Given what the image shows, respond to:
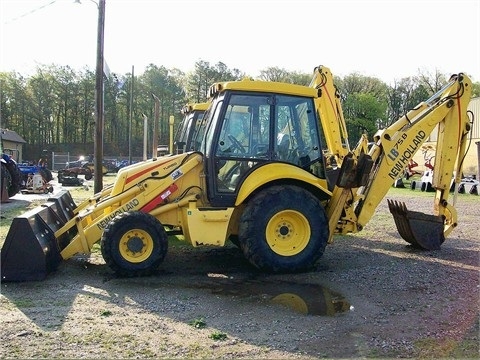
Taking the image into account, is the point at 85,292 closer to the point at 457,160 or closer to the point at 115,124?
the point at 457,160

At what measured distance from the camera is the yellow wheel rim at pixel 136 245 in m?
6.96

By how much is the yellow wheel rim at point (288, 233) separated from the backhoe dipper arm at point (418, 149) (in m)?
1.27

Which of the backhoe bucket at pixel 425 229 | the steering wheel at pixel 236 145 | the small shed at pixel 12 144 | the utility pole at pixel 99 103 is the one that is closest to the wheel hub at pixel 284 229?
the steering wheel at pixel 236 145

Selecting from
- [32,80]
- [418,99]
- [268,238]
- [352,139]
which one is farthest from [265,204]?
[32,80]

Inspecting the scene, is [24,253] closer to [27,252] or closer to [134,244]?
[27,252]

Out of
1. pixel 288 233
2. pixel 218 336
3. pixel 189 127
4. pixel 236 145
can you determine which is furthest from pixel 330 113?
pixel 218 336

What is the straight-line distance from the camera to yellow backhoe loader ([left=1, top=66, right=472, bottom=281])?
696 centimetres

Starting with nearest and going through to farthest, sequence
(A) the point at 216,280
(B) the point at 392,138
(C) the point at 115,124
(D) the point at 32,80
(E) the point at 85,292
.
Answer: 1. (E) the point at 85,292
2. (A) the point at 216,280
3. (B) the point at 392,138
4. (D) the point at 32,80
5. (C) the point at 115,124

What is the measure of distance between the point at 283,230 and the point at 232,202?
0.84m

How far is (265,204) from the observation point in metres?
7.22

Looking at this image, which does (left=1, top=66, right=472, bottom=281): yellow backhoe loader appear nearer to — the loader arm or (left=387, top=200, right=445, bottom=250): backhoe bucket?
the loader arm

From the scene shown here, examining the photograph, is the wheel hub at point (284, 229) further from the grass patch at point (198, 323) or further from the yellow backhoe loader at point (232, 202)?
the grass patch at point (198, 323)

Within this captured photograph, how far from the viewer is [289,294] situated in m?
6.36

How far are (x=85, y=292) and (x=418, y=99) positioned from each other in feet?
200
